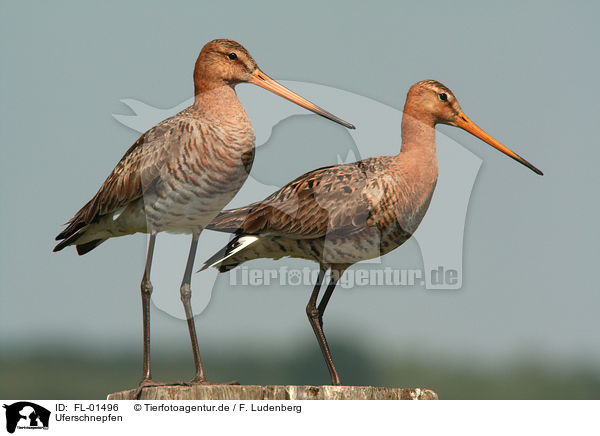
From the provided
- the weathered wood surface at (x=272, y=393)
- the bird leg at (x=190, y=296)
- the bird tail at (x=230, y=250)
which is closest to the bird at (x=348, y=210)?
the bird tail at (x=230, y=250)

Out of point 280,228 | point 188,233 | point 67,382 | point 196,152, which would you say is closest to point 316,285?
point 280,228

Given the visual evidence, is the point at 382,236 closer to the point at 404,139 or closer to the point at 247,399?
the point at 404,139

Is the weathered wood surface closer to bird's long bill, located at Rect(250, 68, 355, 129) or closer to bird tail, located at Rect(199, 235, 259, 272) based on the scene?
bird tail, located at Rect(199, 235, 259, 272)

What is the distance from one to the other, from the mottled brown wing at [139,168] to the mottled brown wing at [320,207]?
98cm

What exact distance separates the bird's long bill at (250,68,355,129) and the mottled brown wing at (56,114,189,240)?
0.76 metres

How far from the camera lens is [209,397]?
23.1ft

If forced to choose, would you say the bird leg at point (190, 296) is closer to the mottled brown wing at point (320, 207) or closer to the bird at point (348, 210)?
the bird at point (348, 210)

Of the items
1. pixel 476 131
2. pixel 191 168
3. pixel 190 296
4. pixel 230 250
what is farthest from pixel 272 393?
pixel 476 131

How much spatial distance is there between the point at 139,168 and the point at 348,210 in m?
1.96

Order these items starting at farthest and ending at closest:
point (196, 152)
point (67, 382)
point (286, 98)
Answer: point (67, 382) < point (286, 98) < point (196, 152)

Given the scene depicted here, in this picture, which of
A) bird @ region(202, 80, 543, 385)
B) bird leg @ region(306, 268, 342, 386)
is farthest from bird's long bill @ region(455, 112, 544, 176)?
bird leg @ region(306, 268, 342, 386)
